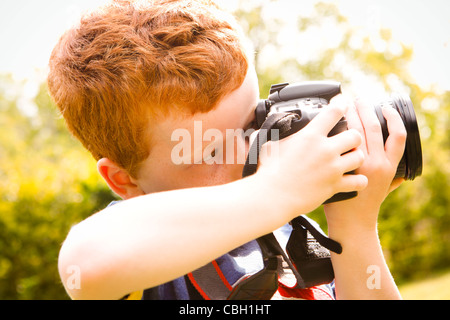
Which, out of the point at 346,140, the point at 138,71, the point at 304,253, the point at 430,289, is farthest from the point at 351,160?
the point at 430,289

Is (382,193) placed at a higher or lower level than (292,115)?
lower

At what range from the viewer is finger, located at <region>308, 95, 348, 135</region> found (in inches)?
29.6

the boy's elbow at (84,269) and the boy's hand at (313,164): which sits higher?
the boy's hand at (313,164)

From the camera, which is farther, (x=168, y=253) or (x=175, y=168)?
(x=175, y=168)

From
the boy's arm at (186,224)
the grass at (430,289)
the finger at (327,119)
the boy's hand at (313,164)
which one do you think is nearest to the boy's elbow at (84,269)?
the boy's arm at (186,224)

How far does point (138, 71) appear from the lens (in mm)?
849

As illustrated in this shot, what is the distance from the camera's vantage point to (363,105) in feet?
2.92

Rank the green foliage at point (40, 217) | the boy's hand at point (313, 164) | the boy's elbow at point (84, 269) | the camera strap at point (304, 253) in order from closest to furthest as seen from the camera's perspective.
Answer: the boy's elbow at point (84, 269) → the boy's hand at point (313, 164) → the camera strap at point (304, 253) → the green foliage at point (40, 217)

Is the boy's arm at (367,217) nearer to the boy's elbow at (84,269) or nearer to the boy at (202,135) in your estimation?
the boy at (202,135)

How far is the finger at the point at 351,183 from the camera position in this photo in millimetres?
767

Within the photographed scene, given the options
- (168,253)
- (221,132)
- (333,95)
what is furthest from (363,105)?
(168,253)

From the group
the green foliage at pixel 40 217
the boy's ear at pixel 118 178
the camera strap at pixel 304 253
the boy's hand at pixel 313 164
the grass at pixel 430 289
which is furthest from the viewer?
the grass at pixel 430 289

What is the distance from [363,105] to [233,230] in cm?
44
